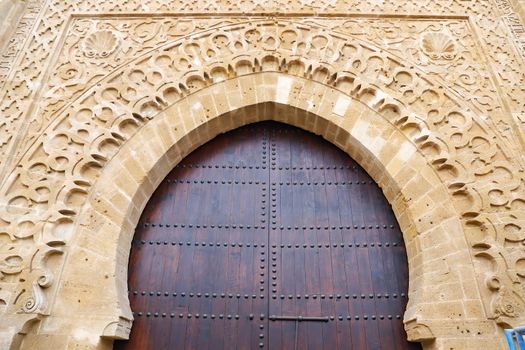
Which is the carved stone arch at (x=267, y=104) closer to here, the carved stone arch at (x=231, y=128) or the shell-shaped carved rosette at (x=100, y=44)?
the carved stone arch at (x=231, y=128)

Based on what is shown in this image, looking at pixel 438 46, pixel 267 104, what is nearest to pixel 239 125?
pixel 267 104

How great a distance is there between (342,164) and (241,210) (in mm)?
1075

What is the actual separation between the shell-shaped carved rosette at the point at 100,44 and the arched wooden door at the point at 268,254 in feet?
4.58

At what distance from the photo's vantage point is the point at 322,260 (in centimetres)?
302

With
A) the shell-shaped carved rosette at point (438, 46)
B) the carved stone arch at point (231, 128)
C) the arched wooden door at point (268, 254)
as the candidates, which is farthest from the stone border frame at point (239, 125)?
the shell-shaped carved rosette at point (438, 46)

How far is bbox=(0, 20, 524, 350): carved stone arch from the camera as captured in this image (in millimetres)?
2598

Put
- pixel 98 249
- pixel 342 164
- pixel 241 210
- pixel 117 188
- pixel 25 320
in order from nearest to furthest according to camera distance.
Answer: pixel 25 320
pixel 98 249
pixel 117 188
pixel 241 210
pixel 342 164

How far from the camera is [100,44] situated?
146 inches

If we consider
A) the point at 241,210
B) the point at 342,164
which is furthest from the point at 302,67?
the point at 241,210

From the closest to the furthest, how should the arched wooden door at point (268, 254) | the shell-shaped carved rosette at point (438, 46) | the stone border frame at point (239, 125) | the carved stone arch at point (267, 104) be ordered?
the stone border frame at point (239, 125)
the carved stone arch at point (267, 104)
the arched wooden door at point (268, 254)
the shell-shaped carved rosette at point (438, 46)

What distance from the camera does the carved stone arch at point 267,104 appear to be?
2598 mm

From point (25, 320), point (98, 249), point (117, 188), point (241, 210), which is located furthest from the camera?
point (241, 210)

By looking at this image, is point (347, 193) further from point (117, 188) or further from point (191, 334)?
point (117, 188)

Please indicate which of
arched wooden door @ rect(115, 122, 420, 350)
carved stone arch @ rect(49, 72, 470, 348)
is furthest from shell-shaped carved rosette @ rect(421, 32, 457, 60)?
arched wooden door @ rect(115, 122, 420, 350)
